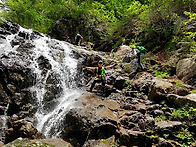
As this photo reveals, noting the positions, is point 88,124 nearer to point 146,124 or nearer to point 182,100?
point 146,124

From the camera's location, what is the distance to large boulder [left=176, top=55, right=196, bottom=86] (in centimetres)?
824

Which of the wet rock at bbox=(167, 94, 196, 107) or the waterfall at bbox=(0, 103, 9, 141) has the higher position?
the wet rock at bbox=(167, 94, 196, 107)

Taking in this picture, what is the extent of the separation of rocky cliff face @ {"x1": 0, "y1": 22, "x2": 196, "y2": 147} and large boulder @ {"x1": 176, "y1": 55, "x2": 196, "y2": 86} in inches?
2.4

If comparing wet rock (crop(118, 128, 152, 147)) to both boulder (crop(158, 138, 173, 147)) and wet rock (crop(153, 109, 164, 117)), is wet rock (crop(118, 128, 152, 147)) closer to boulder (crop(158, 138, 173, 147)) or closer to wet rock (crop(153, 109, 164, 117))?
boulder (crop(158, 138, 173, 147))

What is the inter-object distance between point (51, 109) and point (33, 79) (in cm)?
244

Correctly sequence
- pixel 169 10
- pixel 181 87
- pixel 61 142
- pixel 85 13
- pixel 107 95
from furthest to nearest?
pixel 85 13 < pixel 169 10 < pixel 107 95 < pixel 181 87 < pixel 61 142

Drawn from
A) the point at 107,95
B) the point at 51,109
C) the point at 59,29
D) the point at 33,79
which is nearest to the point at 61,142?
the point at 51,109

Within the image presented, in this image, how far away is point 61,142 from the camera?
584 centimetres

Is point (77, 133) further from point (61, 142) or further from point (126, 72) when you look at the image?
point (126, 72)

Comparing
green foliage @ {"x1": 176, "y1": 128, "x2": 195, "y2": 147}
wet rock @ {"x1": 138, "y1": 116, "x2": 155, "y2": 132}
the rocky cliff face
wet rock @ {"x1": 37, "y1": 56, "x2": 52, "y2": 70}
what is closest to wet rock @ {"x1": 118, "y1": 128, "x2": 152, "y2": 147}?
the rocky cliff face

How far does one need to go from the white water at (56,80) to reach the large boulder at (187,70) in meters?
6.39

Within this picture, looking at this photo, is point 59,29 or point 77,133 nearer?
point 77,133

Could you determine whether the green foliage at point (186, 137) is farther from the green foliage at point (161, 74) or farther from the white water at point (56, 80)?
the white water at point (56, 80)

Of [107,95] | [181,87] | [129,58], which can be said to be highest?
[129,58]
